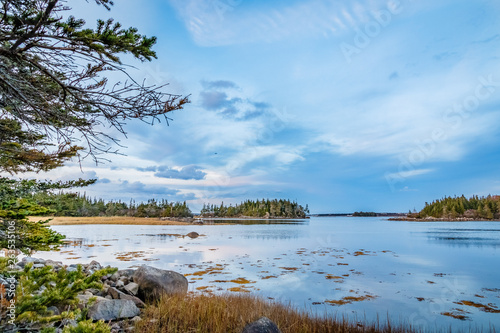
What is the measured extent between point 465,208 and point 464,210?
3181 mm

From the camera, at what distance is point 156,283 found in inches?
299

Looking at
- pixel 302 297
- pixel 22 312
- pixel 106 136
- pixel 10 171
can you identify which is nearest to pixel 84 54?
pixel 106 136

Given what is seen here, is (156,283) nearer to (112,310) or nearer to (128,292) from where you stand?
(128,292)

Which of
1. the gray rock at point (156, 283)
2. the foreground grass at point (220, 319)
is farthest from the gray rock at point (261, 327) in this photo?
the gray rock at point (156, 283)

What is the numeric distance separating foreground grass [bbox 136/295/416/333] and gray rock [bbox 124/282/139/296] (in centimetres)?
124

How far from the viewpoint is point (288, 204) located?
131000 millimetres

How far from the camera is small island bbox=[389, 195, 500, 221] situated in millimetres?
88250

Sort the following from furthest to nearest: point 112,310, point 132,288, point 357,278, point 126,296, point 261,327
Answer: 1. point 357,278
2. point 132,288
3. point 126,296
4. point 112,310
5. point 261,327

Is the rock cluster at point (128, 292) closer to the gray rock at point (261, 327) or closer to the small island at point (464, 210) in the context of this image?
the gray rock at point (261, 327)

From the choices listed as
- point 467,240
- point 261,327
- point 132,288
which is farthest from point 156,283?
point 467,240

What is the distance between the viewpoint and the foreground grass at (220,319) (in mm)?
5590

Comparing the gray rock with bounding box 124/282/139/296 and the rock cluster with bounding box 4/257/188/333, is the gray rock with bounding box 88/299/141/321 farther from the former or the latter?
the gray rock with bounding box 124/282/139/296

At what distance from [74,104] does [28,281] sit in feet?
9.12

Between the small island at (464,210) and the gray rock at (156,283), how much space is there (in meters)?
108
